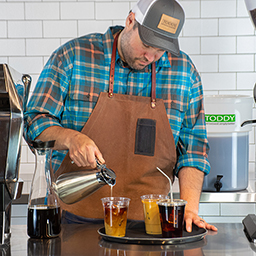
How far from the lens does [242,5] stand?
2.88 metres

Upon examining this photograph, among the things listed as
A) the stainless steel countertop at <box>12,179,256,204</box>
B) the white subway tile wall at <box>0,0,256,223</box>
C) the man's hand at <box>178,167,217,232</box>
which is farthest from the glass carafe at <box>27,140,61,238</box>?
the white subway tile wall at <box>0,0,256,223</box>

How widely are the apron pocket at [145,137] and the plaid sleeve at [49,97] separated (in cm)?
33

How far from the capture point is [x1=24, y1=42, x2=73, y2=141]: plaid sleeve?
1561 millimetres

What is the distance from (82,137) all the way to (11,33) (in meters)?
1.82

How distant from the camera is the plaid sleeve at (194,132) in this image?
67.5 inches

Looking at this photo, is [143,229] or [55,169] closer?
[143,229]

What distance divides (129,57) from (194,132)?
0.44 m

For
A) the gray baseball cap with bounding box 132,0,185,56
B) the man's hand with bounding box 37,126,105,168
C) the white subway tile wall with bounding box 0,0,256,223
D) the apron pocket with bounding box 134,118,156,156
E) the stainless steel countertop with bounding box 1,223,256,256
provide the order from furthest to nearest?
the white subway tile wall with bounding box 0,0,256,223 < the apron pocket with bounding box 134,118,156,156 < the gray baseball cap with bounding box 132,0,185,56 < the man's hand with bounding box 37,126,105,168 < the stainless steel countertop with bounding box 1,223,256,256

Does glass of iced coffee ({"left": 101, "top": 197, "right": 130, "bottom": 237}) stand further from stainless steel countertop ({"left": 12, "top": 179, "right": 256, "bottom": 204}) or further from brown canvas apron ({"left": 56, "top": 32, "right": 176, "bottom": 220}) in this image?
stainless steel countertop ({"left": 12, "top": 179, "right": 256, "bottom": 204})

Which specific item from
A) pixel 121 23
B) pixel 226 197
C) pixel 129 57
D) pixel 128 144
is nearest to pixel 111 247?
pixel 128 144

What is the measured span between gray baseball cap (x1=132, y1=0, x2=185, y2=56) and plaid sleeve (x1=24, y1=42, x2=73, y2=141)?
336mm

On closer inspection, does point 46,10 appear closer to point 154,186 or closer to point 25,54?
point 25,54

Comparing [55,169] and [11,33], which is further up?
[11,33]

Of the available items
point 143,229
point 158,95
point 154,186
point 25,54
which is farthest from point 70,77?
point 25,54
